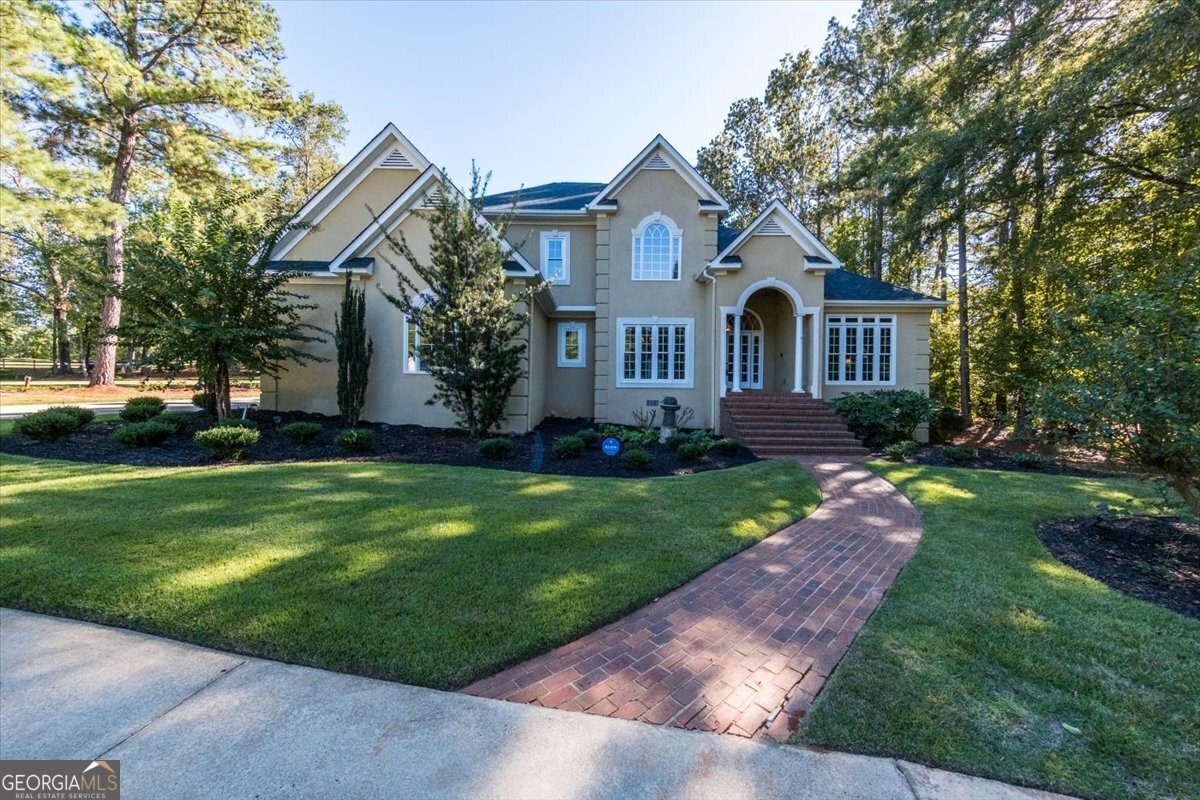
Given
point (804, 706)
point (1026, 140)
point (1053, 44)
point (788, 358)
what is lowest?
point (804, 706)

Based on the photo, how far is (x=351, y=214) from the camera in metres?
13.9

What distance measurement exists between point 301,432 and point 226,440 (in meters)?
1.38

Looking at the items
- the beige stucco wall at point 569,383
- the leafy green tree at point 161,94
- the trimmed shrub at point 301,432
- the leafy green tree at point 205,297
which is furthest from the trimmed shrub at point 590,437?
the leafy green tree at point 161,94

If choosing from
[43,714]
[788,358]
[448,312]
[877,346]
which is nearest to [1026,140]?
[877,346]

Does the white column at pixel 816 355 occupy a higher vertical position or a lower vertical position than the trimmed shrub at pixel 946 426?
higher

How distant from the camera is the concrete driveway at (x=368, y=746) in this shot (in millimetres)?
2057

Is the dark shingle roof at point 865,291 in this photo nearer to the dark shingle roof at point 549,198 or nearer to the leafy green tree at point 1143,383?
the dark shingle roof at point 549,198

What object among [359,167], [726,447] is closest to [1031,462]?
[726,447]

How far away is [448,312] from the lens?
32.1 ft

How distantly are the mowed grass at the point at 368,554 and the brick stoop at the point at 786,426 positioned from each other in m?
3.97

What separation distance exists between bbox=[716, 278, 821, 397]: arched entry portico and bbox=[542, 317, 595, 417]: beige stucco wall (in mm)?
4143

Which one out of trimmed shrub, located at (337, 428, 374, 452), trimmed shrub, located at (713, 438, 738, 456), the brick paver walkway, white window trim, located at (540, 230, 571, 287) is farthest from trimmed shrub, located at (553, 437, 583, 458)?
white window trim, located at (540, 230, 571, 287)

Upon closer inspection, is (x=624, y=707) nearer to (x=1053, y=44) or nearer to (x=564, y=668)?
(x=564, y=668)

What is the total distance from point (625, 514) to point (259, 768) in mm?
4162
